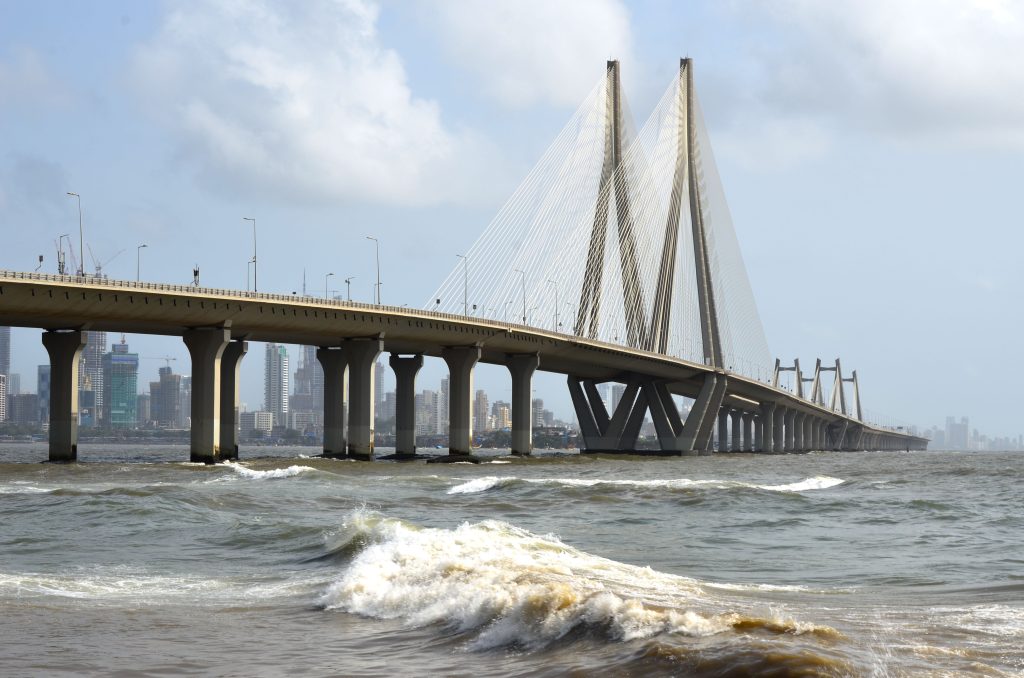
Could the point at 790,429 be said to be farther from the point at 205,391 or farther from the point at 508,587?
the point at 508,587

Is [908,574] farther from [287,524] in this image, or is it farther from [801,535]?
[287,524]

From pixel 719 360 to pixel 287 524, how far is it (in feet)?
280

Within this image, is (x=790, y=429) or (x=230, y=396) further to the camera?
(x=790, y=429)

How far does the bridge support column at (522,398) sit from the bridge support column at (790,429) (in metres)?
92.4

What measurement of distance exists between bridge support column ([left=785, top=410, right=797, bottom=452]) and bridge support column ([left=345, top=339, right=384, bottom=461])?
10970 cm

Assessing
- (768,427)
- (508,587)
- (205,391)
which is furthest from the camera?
(768,427)

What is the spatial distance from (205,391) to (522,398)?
30617 millimetres

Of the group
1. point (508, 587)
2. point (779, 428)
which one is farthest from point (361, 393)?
point (779, 428)

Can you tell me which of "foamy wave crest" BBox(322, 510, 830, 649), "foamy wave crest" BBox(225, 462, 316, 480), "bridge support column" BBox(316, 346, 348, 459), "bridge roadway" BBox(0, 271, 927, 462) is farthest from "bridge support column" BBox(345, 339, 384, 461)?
"foamy wave crest" BBox(322, 510, 830, 649)

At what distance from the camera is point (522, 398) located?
3802 inches

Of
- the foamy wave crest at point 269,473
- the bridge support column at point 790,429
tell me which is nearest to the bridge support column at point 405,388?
the foamy wave crest at point 269,473

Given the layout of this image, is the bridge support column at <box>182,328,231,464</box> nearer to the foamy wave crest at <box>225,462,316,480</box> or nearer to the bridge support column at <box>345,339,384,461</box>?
the foamy wave crest at <box>225,462,316,480</box>

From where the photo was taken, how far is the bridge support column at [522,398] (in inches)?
3772

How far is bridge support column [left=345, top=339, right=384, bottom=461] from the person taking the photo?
8200cm
